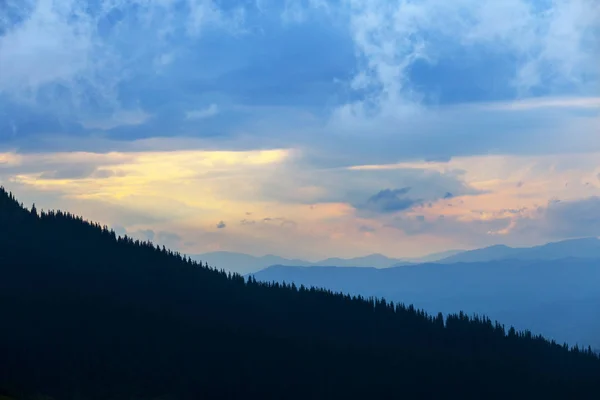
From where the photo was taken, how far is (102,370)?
643ft

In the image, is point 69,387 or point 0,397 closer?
point 0,397

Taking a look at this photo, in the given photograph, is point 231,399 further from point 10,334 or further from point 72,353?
point 10,334

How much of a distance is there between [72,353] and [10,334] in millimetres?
14237

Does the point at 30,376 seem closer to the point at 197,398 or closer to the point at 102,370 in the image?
the point at 102,370

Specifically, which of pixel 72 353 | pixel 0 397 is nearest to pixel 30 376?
pixel 72 353

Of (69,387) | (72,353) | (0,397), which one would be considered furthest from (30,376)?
(0,397)

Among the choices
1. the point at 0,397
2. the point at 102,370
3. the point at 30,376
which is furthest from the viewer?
the point at 102,370

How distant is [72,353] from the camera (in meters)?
Result: 198

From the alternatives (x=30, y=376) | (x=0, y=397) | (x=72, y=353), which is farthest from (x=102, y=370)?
(x=0, y=397)

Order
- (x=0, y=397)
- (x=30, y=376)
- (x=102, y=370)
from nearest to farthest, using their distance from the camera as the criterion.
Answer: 1. (x=0, y=397)
2. (x=30, y=376)
3. (x=102, y=370)

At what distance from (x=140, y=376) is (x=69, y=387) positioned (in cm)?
2100

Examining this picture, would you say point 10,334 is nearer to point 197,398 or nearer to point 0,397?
point 197,398

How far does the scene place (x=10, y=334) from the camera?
200 metres

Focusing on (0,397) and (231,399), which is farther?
(231,399)
